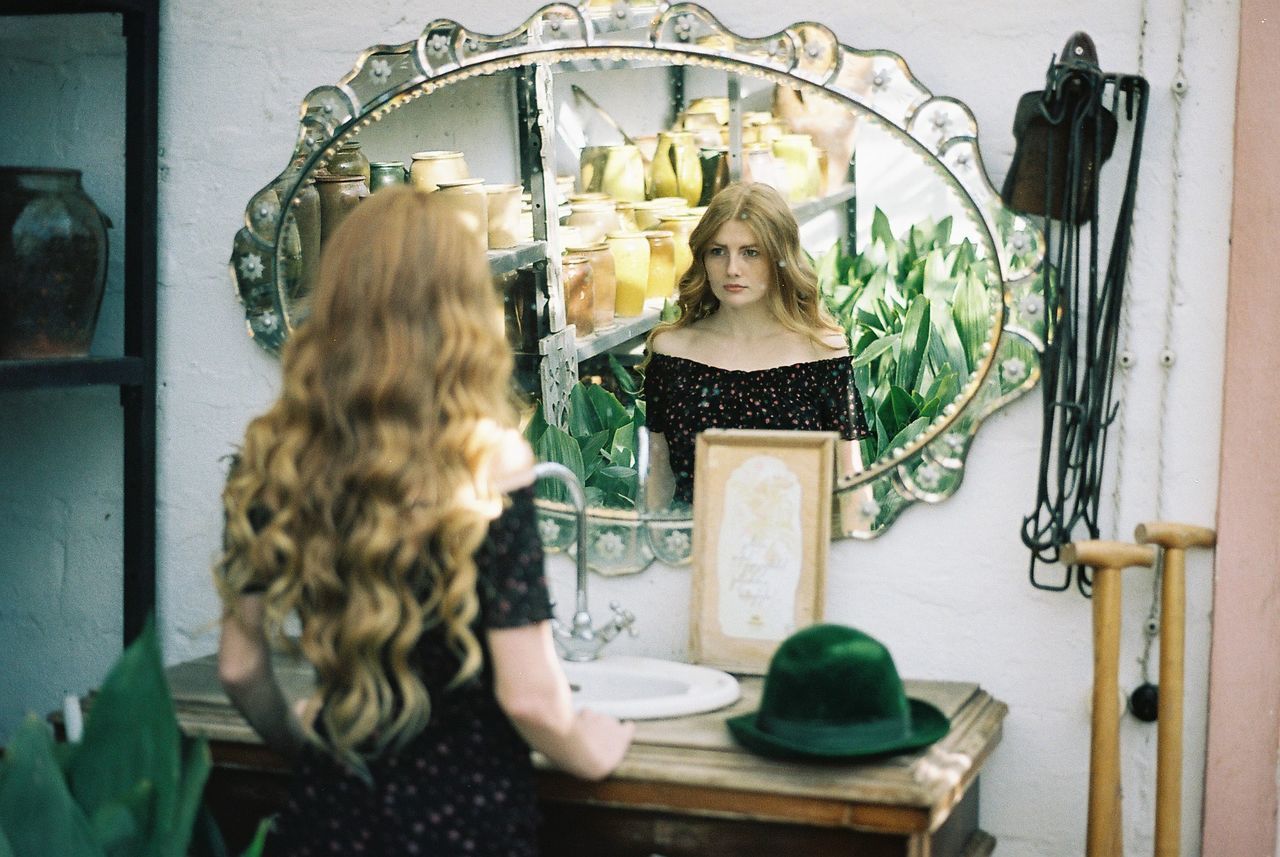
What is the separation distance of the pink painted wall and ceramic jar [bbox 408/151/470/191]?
1.28 meters

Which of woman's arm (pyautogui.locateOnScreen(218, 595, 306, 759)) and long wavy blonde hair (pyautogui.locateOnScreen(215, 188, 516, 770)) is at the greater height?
long wavy blonde hair (pyautogui.locateOnScreen(215, 188, 516, 770))

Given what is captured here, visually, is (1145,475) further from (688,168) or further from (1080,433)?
(688,168)

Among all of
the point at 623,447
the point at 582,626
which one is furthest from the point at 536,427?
the point at 582,626

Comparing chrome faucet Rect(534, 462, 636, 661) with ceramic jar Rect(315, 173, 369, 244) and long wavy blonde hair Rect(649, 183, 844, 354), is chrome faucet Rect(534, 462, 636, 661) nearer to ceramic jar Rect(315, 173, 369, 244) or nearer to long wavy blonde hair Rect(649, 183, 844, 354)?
long wavy blonde hair Rect(649, 183, 844, 354)

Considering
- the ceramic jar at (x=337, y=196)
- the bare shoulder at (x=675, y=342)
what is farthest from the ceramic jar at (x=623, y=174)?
the ceramic jar at (x=337, y=196)

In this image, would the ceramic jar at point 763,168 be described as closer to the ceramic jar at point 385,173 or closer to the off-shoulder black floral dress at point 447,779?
the ceramic jar at point 385,173

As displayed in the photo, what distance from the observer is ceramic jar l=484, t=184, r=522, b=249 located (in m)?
2.62

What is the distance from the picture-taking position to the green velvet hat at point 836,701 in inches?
76.8

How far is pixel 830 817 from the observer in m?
1.91

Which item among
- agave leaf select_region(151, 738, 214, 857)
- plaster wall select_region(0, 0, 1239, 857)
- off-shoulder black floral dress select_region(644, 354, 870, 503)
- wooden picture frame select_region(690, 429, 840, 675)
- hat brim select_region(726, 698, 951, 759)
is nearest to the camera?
agave leaf select_region(151, 738, 214, 857)

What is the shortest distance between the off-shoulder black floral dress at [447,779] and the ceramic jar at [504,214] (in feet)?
3.06

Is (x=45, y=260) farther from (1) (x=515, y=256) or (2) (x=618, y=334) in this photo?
(2) (x=618, y=334)

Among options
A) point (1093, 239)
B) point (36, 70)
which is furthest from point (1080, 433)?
point (36, 70)

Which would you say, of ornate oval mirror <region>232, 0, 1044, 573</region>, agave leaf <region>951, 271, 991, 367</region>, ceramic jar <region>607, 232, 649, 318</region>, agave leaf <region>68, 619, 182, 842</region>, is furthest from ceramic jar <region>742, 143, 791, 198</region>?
agave leaf <region>68, 619, 182, 842</region>
